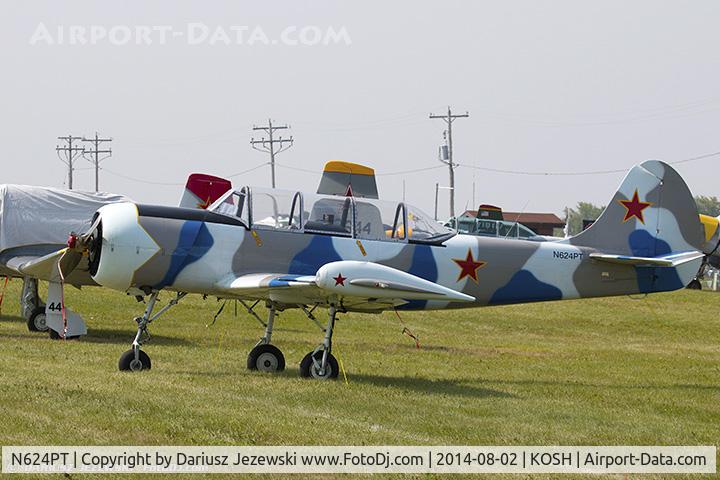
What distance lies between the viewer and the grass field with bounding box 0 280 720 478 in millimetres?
9797

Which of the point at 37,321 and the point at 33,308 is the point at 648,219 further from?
the point at 33,308

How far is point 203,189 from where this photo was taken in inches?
892

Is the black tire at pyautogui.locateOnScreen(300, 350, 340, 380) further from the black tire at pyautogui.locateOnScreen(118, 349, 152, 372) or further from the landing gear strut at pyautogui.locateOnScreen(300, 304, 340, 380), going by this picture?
the black tire at pyautogui.locateOnScreen(118, 349, 152, 372)

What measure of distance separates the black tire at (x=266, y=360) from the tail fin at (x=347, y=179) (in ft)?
33.8

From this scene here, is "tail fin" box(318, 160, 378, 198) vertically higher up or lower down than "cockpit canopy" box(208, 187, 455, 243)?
higher up

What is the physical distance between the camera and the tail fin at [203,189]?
22500 mm

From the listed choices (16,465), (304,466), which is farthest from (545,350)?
(16,465)

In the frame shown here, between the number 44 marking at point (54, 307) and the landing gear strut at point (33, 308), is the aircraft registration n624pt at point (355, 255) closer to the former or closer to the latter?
the number 44 marking at point (54, 307)

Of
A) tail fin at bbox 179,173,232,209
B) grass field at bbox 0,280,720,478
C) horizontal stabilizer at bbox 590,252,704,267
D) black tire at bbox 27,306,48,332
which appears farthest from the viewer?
tail fin at bbox 179,173,232,209

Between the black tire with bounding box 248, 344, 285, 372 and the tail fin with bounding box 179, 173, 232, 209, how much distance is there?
8.27m

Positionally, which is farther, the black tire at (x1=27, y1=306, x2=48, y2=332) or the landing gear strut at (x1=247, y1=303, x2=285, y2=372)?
the black tire at (x1=27, y1=306, x2=48, y2=332)

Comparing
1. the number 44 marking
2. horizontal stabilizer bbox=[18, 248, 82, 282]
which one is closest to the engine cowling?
horizontal stabilizer bbox=[18, 248, 82, 282]

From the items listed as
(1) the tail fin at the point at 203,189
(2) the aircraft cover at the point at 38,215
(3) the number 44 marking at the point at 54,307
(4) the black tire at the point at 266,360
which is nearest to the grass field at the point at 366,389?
(4) the black tire at the point at 266,360

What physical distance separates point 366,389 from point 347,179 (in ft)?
40.6
